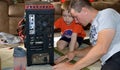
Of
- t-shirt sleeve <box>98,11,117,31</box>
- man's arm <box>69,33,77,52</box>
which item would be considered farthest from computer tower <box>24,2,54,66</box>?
t-shirt sleeve <box>98,11,117,31</box>

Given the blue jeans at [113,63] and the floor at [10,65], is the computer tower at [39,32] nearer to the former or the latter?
the floor at [10,65]

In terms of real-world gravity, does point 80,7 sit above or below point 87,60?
above

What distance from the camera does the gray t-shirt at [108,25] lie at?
5.43 feet

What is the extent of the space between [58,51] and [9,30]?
101 centimetres

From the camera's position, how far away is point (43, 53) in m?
2.29

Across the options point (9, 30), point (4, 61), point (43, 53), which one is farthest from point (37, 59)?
point (9, 30)

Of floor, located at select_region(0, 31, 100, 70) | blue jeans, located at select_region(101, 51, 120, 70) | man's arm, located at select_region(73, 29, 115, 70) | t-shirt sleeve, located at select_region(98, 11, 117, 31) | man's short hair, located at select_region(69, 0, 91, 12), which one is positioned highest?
man's short hair, located at select_region(69, 0, 91, 12)

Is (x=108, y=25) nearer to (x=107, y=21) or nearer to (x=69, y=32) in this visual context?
→ (x=107, y=21)

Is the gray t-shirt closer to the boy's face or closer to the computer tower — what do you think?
the computer tower

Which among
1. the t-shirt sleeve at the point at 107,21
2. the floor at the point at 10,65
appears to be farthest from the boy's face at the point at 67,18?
the t-shirt sleeve at the point at 107,21

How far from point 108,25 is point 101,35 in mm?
72

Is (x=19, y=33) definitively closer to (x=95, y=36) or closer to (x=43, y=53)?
(x=43, y=53)

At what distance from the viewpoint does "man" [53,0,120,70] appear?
5.35 feet

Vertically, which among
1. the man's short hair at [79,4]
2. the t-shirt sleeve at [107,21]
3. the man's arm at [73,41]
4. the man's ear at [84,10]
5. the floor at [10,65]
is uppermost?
the man's short hair at [79,4]
